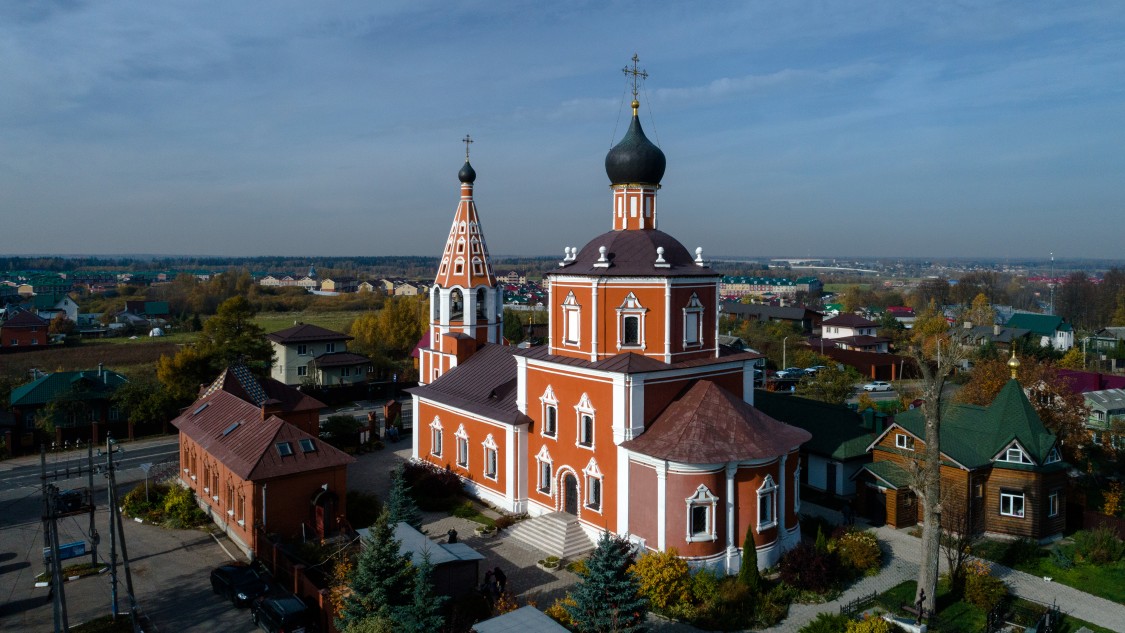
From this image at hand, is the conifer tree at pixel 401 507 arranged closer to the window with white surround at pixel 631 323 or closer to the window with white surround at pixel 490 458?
the window with white surround at pixel 490 458

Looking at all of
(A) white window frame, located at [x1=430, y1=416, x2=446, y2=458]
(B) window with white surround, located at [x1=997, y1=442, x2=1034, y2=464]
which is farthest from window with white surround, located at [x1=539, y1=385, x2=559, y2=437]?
(B) window with white surround, located at [x1=997, y1=442, x2=1034, y2=464]

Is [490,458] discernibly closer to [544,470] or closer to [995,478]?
[544,470]

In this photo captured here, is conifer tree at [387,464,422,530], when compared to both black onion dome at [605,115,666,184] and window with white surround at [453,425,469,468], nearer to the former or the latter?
window with white surround at [453,425,469,468]

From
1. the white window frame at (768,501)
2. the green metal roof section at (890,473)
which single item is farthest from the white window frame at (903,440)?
the white window frame at (768,501)

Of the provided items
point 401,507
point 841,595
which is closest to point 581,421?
point 401,507

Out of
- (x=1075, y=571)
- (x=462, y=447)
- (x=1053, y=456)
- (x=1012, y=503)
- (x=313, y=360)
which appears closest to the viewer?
(x=1075, y=571)
